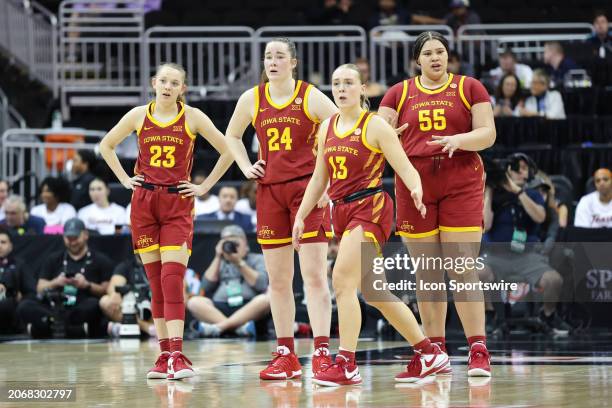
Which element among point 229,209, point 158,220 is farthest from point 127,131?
point 229,209

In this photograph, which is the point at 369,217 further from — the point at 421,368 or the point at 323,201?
the point at 421,368

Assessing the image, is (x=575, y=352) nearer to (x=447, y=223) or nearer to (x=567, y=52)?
(x=447, y=223)

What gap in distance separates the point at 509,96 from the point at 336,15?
4079 mm

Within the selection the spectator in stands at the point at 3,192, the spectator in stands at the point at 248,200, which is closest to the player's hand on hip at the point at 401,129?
the spectator in stands at the point at 248,200

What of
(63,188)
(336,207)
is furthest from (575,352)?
(63,188)

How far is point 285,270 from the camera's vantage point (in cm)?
753

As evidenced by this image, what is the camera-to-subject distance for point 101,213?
13.7 meters

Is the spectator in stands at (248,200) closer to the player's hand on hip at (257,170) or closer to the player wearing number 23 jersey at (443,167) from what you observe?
the player's hand on hip at (257,170)

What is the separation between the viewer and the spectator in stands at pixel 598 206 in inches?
478

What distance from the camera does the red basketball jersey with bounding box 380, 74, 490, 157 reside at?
724cm

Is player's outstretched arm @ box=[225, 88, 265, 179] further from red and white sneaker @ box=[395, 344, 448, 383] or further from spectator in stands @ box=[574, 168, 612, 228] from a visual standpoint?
spectator in stands @ box=[574, 168, 612, 228]

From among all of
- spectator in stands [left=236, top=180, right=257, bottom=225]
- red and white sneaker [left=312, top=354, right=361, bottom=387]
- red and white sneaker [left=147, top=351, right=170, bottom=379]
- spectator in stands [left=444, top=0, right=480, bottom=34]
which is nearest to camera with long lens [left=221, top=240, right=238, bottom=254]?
spectator in stands [left=236, top=180, right=257, bottom=225]

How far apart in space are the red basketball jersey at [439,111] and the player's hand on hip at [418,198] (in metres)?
0.60

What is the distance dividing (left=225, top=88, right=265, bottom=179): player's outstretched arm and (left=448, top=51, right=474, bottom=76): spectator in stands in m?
6.99
